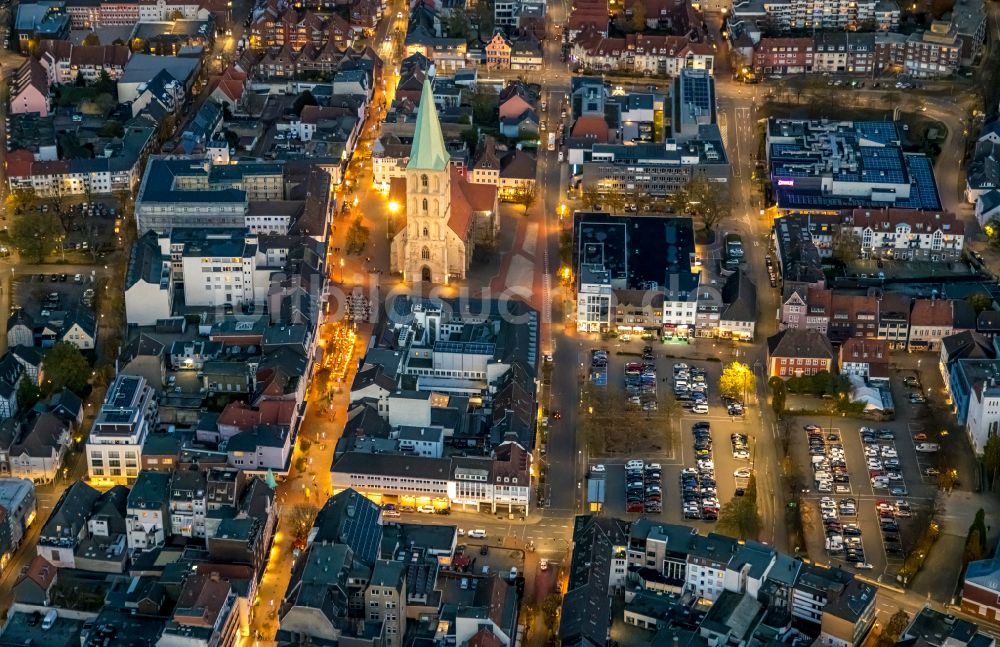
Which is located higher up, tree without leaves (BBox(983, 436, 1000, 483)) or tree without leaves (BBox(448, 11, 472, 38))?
tree without leaves (BBox(448, 11, 472, 38))

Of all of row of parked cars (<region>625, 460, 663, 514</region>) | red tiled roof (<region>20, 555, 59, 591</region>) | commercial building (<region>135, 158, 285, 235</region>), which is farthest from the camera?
commercial building (<region>135, 158, 285, 235</region>)

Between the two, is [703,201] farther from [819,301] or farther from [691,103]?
[691,103]

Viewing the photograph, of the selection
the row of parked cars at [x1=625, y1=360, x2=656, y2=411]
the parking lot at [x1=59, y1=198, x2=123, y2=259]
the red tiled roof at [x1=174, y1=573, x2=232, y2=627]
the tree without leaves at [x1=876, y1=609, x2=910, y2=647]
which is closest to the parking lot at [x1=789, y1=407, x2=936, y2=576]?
the tree without leaves at [x1=876, y1=609, x2=910, y2=647]

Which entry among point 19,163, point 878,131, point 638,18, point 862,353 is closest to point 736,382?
point 862,353

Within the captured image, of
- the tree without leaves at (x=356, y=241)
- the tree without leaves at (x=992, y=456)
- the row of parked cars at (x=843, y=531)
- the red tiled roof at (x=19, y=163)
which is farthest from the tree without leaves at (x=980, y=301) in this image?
the red tiled roof at (x=19, y=163)

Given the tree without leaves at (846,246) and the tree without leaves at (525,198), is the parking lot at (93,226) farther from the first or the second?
the tree without leaves at (846,246)

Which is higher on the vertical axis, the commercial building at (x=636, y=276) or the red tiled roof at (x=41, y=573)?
the commercial building at (x=636, y=276)

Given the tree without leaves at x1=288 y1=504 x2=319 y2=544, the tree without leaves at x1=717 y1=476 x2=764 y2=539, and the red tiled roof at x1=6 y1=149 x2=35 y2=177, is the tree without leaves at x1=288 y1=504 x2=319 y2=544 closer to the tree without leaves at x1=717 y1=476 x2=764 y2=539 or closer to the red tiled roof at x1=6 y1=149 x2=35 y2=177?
the tree without leaves at x1=717 y1=476 x2=764 y2=539
